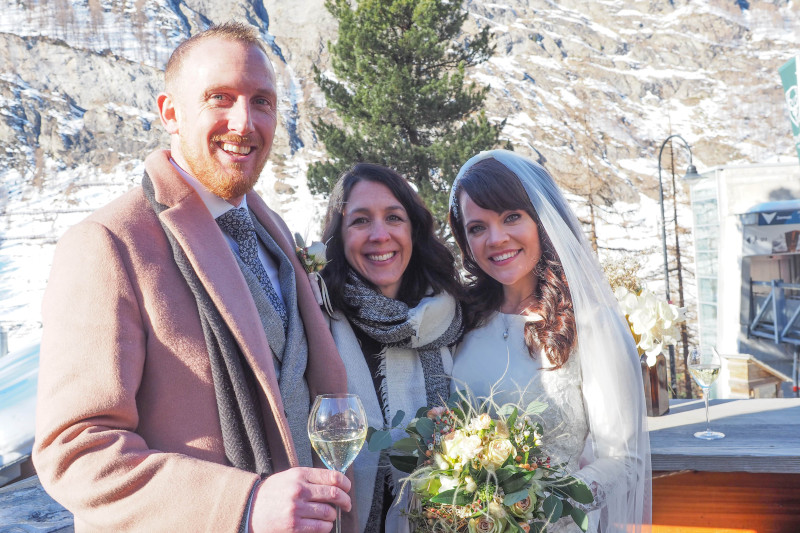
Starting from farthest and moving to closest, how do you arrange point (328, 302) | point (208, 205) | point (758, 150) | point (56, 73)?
point (56, 73)
point (758, 150)
point (328, 302)
point (208, 205)

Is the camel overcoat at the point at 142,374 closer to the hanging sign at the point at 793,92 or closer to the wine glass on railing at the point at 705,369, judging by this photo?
the wine glass on railing at the point at 705,369

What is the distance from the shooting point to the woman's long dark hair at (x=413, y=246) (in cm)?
296

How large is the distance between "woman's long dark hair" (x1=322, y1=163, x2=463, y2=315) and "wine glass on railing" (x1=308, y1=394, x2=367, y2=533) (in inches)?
44.7

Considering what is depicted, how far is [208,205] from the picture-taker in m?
2.08

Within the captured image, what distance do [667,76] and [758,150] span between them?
17331 millimetres

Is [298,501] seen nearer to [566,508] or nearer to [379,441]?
[379,441]

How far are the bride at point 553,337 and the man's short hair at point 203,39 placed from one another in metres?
1.26

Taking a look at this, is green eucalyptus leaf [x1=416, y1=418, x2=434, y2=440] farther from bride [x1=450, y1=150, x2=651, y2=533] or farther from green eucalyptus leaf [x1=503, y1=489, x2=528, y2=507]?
bride [x1=450, y1=150, x2=651, y2=533]

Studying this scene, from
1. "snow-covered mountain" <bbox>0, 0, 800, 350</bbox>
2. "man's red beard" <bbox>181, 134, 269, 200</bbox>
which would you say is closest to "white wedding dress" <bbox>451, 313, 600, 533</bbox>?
"man's red beard" <bbox>181, 134, 269, 200</bbox>

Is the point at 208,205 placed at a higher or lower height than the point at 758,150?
lower

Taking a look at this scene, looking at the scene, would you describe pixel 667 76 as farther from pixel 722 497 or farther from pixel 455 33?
pixel 722 497

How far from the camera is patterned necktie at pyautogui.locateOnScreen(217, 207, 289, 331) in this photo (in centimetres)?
215

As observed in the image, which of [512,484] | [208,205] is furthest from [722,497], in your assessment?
[208,205]

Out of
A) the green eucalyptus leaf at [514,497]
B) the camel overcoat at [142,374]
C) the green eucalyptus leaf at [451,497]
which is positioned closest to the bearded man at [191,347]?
the camel overcoat at [142,374]
